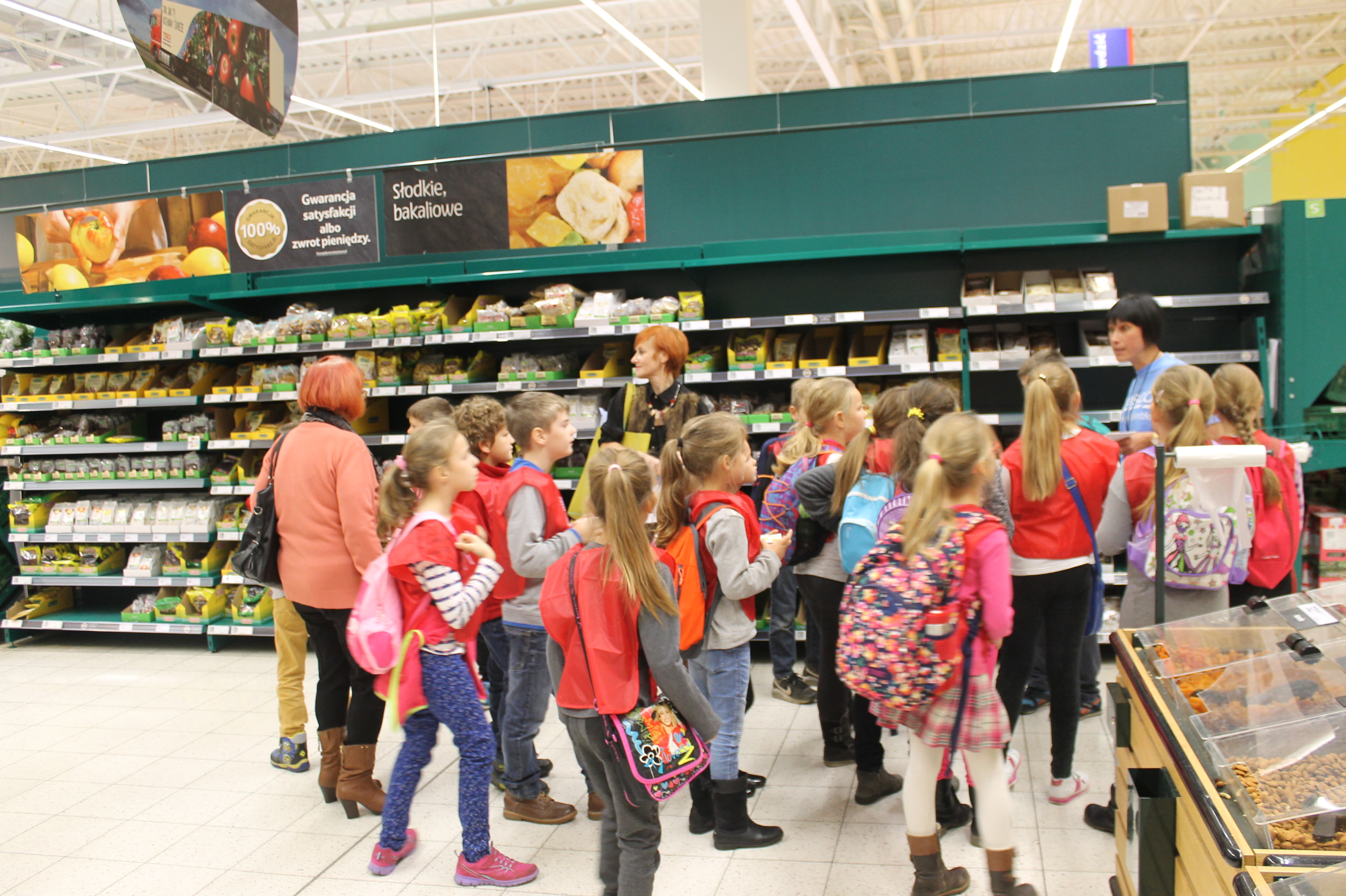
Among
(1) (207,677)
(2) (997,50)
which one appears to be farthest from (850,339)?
(2) (997,50)

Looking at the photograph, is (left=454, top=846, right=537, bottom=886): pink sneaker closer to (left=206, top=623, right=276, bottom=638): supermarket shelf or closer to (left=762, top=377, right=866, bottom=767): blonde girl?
(left=762, top=377, right=866, bottom=767): blonde girl

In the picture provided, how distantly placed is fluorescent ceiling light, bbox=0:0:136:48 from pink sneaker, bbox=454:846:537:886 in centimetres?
898

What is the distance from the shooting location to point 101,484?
231 inches

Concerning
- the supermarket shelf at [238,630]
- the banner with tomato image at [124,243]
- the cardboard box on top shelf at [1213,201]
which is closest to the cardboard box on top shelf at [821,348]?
the cardboard box on top shelf at [1213,201]

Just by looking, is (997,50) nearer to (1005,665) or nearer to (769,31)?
(769,31)

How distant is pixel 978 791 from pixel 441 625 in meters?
1.58

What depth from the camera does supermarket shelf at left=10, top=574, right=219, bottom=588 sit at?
5715 mm

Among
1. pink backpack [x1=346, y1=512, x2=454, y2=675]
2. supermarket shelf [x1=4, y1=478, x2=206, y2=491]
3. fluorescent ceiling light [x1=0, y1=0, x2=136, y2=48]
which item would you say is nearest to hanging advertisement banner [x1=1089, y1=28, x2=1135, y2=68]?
pink backpack [x1=346, y1=512, x2=454, y2=675]

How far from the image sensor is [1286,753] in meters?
1.70

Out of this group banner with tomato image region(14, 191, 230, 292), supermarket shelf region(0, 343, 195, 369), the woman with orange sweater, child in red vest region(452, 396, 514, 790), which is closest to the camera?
child in red vest region(452, 396, 514, 790)

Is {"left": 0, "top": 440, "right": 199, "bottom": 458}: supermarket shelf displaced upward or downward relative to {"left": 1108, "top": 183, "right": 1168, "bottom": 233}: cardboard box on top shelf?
downward

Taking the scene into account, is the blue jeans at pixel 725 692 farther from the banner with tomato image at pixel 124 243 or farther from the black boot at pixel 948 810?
the banner with tomato image at pixel 124 243

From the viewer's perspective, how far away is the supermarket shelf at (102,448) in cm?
571

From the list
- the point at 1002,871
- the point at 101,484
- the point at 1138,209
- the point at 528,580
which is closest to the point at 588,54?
the point at 101,484
